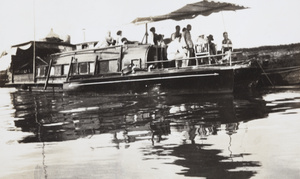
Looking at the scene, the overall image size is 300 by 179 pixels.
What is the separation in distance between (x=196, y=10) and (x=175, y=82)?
2.81 m

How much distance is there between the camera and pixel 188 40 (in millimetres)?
10195

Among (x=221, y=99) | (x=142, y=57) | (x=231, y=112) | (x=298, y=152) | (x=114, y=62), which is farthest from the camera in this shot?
(x=114, y=62)

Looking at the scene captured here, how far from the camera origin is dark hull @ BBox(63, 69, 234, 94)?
897 centimetres

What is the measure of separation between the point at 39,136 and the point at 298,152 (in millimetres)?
3989

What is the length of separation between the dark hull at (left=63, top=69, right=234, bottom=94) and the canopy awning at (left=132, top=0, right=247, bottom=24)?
2320mm

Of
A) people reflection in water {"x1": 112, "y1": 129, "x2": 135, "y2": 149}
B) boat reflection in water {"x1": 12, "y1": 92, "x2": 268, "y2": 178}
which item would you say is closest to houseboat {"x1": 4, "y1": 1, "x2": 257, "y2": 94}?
boat reflection in water {"x1": 12, "y1": 92, "x2": 268, "y2": 178}

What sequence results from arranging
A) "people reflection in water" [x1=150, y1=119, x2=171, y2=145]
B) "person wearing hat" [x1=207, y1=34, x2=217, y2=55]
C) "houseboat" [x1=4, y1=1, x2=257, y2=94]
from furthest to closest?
"person wearing hat" [x1=207, y1=34, x2=217, y2=55] → "houseboat" [x1=4, y1=1, x2=257, y2=94] → "people reflection in water" [x1=150, y1=119, x2=171, y2=145]

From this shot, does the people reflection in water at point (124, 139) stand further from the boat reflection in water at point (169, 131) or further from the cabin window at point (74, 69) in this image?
the cabin window at point (74, 69)

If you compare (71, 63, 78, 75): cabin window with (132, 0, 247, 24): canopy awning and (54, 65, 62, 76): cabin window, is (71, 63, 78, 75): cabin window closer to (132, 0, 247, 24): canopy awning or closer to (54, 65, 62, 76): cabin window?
(54, 65, 62, 76): cabin window

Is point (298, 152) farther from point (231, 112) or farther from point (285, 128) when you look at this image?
point (231, 112)

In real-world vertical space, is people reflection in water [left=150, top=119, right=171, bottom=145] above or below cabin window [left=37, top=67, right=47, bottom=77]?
below

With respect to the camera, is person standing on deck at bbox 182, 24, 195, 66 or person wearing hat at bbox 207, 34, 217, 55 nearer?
person standing on deck at bbox 182, 24, 195, 66

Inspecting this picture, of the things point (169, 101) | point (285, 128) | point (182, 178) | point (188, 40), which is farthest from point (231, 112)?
point (188, 40)

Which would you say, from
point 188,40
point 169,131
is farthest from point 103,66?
point 169,131
